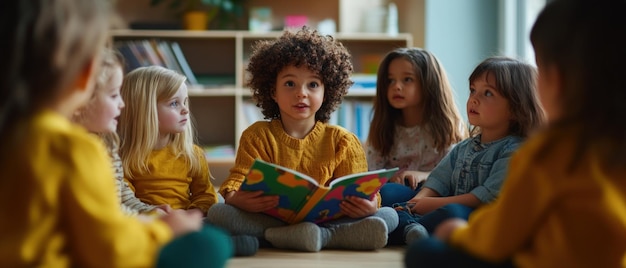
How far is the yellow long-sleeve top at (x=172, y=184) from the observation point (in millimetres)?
2188

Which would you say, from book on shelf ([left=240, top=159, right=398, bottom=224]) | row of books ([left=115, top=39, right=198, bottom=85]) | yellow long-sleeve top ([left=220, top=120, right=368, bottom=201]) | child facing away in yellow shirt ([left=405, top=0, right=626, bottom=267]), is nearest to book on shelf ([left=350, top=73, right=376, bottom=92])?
row of books ([left=115, top=39, right=198, bottom=85])

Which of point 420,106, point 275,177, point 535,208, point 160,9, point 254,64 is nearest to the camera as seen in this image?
point 535,208

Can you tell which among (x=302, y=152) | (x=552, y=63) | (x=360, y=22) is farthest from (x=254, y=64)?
(x=360, y=22)

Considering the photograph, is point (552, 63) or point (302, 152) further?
point (302, 152)

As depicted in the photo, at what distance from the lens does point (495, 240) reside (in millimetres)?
1189

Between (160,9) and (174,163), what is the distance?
2.28 m

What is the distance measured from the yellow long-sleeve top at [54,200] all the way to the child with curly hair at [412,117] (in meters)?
1.59

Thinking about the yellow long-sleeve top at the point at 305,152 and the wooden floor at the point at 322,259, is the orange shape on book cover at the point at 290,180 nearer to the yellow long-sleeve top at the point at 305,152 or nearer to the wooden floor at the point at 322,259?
the wooden floor at the point at 322,259

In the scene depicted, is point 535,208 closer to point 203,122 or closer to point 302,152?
point 302,152

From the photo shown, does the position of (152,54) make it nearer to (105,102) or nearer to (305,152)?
(305,152)

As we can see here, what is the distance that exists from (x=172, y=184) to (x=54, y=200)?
1.18 meters

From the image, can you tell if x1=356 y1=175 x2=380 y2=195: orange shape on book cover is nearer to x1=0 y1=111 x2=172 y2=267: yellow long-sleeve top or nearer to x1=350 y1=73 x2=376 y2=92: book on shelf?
x1=0 y1=111 x2=172 y2=267: yellow long-sleeve top

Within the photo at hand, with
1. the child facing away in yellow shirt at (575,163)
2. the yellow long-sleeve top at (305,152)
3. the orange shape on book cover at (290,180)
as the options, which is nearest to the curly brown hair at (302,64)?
the yellow long-sleeve top at (305,152)

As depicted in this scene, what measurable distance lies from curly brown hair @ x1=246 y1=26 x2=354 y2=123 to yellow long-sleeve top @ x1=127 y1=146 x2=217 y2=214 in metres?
0.30
